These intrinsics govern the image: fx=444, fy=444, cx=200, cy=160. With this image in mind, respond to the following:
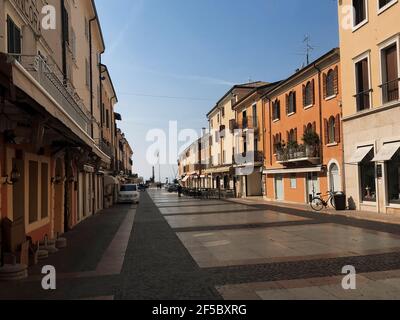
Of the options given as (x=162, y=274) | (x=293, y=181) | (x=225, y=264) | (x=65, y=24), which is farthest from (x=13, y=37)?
(x=293, y=181)

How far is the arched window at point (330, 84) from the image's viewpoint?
24109 mm

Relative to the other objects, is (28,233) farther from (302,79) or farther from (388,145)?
(302,79)

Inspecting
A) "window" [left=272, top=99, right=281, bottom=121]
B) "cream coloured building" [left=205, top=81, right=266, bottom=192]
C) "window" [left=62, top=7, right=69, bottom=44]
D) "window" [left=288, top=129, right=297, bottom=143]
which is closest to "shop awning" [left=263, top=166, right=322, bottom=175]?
"window" [left=288, top=129, right=297, bottom=143]

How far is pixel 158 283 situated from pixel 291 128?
80.4ft

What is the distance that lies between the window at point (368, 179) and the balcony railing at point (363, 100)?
2254 millimetres

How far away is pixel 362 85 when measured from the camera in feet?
68.9

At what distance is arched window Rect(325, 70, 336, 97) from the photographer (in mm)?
24109

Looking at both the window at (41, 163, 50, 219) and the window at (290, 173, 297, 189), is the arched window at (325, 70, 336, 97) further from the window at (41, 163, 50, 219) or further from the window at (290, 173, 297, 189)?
the window at (41, 163, 50, 219)

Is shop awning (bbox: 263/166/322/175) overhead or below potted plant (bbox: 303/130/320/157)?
below

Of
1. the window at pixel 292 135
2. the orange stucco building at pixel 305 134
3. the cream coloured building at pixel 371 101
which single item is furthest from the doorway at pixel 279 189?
the cream coloured building at pixel 371 101

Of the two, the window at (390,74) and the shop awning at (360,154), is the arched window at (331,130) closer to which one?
the shop awning at (360,154)

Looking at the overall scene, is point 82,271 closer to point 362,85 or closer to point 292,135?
point 362,85

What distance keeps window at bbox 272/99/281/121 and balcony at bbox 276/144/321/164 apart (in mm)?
2950

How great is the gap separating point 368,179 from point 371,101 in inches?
142
